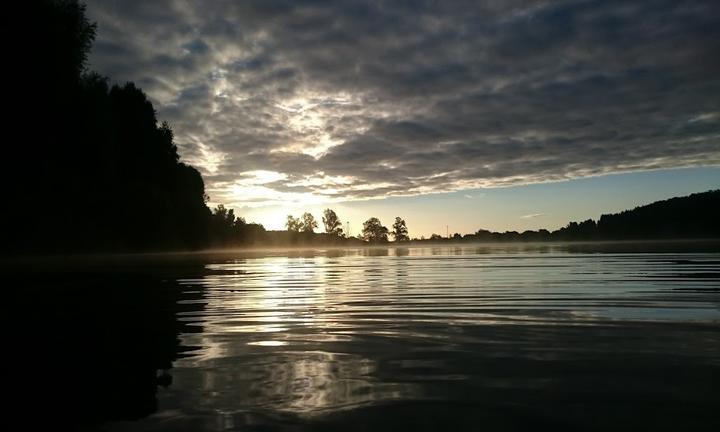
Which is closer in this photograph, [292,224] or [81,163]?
Result: [81,163]

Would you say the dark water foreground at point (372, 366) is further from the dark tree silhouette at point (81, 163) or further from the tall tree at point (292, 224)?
the tall tree at point (292, 224)

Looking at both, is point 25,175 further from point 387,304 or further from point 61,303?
point 387,304

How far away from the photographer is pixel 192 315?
29.9ft

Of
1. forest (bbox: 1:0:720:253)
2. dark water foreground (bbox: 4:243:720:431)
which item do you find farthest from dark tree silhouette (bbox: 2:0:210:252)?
dark water foreground (bbox: 4:243:720:431)

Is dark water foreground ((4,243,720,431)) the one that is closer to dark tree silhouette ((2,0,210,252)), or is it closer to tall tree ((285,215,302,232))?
dark tree silhouette ((2,0,210,252))

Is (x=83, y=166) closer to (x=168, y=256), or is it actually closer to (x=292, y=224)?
(x=168, y=256)

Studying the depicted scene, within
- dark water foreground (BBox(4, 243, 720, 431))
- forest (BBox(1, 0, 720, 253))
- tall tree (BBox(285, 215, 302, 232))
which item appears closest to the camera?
dark water foreground (BBox(4, 243, 720, 431))

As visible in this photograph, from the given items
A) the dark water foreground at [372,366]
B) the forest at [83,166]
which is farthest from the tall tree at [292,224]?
the dark water foreground at [372,366]

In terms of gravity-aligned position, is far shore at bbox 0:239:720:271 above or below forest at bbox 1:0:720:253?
below

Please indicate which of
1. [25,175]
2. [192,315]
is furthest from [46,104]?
[192,315]

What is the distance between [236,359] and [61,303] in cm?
771

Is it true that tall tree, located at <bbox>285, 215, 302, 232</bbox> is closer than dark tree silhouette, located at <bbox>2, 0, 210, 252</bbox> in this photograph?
No

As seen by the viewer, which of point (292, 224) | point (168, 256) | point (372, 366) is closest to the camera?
point (372, 366)

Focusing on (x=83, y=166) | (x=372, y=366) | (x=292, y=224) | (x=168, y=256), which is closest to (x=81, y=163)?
(x=83, y=166)
